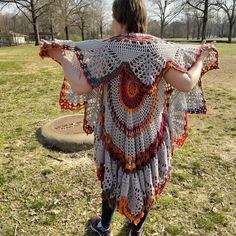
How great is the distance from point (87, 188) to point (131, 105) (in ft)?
5.61

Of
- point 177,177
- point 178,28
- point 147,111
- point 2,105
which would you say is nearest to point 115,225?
point 177,177

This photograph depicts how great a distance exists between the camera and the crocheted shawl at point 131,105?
1.70 m

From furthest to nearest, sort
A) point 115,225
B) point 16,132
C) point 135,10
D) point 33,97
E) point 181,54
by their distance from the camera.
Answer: point 33,97
point 16,132
point 115,225
point 181,54
point 135,10

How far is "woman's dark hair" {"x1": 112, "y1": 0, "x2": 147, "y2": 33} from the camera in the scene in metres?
1.68

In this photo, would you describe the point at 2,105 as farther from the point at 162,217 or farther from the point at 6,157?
the point at 162,217

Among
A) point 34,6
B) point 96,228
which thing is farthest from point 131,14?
point 34,6

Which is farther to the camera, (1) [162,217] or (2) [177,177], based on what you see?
(2) [177,177]

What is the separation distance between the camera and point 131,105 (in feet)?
Answer: 6.20

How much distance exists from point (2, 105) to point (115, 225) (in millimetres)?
4921

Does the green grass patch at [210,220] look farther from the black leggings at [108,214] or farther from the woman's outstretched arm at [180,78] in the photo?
the woman's outstretched arm at [180,78]

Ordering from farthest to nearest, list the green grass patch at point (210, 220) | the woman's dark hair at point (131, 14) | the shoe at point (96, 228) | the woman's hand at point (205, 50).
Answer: the green grass patch at point (210, 220) → the shoe at point (96, 228) → the woman's hand at point (205, 50) → the woman's dark hair at point (131, 14)

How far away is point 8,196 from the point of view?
3238 millimetres

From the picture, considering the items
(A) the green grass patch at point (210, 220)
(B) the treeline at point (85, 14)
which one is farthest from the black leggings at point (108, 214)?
(B) the treeline at point (85, 14)

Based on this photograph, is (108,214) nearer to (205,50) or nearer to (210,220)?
(210,220)
